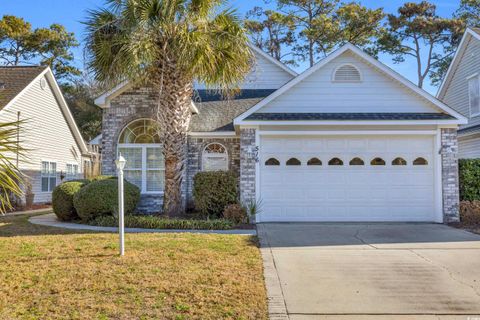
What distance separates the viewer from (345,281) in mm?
5984

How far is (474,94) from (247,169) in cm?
1198

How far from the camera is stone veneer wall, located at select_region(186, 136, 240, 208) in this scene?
14641mm

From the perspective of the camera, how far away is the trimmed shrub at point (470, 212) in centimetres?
1164

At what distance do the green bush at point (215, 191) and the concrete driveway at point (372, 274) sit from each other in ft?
8.20

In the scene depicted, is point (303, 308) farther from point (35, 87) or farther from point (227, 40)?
point (35, 87)

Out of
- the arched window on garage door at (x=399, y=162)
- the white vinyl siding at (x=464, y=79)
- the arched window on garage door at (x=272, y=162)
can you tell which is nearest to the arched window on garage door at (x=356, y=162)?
the arched window on garage door at (x=399, y=162)

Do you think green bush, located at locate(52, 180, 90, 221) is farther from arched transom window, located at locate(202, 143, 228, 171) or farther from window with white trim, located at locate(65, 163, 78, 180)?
window with white trim, located at locate(65, 163, 78, 180)

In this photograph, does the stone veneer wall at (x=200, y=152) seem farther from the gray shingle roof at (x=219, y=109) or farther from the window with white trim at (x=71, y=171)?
the window with white trim at (x=71, y=171)

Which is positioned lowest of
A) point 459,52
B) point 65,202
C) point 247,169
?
point 65,202

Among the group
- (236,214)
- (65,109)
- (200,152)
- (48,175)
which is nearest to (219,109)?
(200,152)

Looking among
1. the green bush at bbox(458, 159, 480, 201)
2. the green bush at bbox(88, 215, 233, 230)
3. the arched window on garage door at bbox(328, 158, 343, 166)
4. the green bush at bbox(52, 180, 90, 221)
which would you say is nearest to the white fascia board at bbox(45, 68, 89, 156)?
the green bush at bbox(52, 180, 90, 221)

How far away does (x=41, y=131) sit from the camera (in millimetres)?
20281

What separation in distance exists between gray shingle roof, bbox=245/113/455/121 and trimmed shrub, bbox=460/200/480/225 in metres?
Answer: 2.67

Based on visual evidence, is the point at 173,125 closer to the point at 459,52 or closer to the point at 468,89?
the point at 468,89
